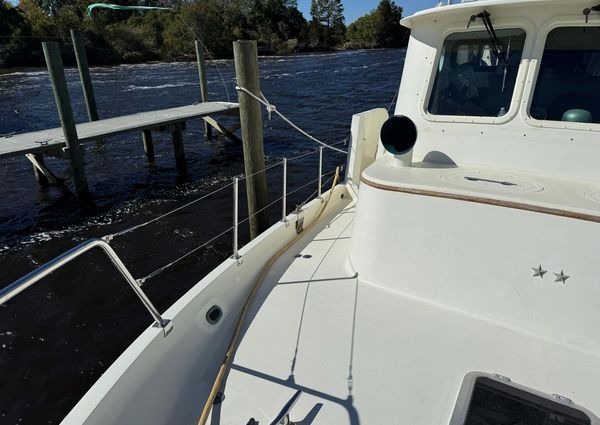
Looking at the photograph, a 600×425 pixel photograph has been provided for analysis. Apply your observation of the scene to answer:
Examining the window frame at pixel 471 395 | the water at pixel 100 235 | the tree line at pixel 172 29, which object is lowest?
the water at pixel 100 235

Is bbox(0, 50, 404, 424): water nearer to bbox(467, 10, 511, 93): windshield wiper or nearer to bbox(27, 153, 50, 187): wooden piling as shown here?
bbox(27, 153, 50, 187): wooden piling

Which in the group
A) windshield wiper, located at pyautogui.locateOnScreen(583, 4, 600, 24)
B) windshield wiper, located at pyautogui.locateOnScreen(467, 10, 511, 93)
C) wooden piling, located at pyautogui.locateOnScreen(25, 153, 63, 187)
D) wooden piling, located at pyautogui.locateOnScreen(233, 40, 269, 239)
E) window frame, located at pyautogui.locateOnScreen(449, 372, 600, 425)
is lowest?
wooden piling, located at pyautogui.locateOnScreen(25, 153, 63, 187)

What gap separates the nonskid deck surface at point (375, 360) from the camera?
7.28 ft

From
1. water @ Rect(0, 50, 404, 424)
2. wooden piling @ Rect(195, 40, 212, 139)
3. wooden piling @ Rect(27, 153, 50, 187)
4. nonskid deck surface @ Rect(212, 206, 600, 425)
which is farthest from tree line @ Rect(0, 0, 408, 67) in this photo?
nonskid deck surface @ Rect(212, 206, 600, 425)

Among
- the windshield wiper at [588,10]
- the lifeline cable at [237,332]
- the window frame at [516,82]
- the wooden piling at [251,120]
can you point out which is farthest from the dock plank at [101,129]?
the windshield wiper at [588,10]

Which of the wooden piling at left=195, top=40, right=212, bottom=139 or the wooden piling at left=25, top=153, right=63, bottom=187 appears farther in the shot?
the wooden piling at left=195, top=40, right=212, bottom=139

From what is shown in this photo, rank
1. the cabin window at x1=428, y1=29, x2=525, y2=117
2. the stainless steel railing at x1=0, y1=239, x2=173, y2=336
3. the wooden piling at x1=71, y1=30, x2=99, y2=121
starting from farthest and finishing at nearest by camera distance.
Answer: the wooden piling at x1=71, y1=30, x2=99, y2=121 → the cabin window at x1=428, y1=29, x2=525, y2=117 → the stainless steel railing at x1=0, y1=239, x2=173, y2=336

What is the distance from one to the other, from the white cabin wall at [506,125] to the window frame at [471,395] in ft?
5.92

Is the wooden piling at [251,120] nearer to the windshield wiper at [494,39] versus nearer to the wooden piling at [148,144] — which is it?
the windshield wiper at [494,39]

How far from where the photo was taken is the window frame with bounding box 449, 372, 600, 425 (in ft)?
6.73

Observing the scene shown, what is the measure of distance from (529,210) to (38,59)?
59607mm

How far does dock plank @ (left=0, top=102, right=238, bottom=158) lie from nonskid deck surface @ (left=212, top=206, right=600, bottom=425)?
8471 millimetres

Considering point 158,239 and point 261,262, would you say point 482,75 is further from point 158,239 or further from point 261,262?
point 158,239

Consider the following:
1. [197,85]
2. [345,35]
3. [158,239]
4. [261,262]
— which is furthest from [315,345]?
[345,35]
